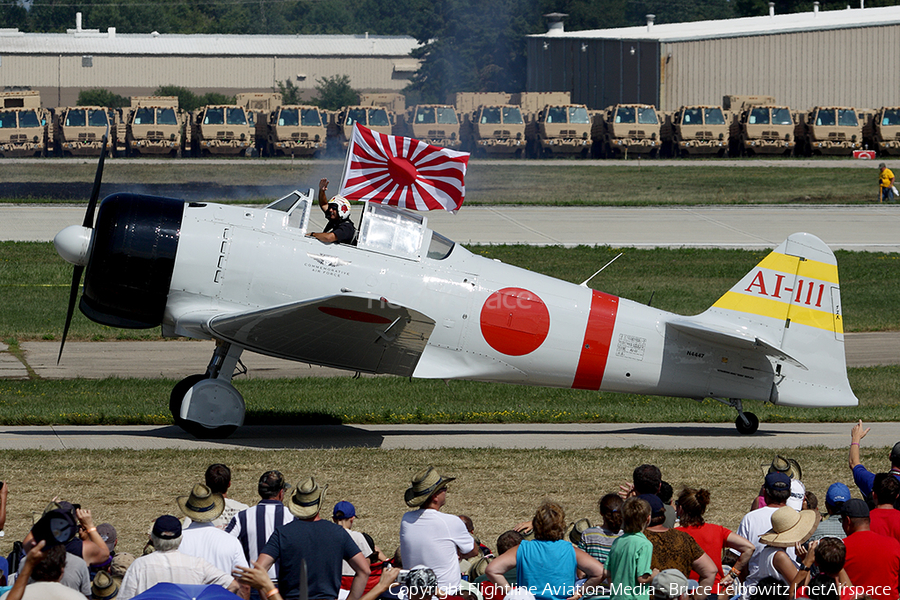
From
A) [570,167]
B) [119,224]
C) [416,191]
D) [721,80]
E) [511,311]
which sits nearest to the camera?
[119,224]

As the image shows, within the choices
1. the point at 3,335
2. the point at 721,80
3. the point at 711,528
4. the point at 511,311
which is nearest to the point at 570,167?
the point at 721,80

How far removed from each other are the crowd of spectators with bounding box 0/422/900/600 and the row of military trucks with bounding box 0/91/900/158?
41897 mm

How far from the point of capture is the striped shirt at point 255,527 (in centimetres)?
703

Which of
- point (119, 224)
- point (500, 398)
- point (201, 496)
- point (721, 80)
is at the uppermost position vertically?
point (721, 80)

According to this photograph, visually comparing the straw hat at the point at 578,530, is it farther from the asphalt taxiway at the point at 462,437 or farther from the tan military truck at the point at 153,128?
the tan military truck at the point at 153,128

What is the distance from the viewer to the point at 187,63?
95125 millimetres

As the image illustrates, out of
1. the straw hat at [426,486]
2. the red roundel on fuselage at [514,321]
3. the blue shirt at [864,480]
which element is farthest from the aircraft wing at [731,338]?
the straw hat at [426,486]

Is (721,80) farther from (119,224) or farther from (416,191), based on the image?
(119,224)

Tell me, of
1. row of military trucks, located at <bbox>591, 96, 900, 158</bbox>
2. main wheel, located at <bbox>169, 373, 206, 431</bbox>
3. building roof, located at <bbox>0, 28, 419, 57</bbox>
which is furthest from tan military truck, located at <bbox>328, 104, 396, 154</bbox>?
building roof, located at <bbox>0, 28, 419, 57</bbox>

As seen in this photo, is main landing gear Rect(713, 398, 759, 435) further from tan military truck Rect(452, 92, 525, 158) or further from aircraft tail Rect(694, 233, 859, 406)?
tan military truck Rect(452, 92, 525, 158)

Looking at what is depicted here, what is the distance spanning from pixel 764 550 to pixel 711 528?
37 cm

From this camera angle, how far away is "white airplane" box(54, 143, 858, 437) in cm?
1245

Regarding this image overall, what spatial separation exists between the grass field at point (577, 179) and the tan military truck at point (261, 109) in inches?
193

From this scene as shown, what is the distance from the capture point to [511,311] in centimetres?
1337
